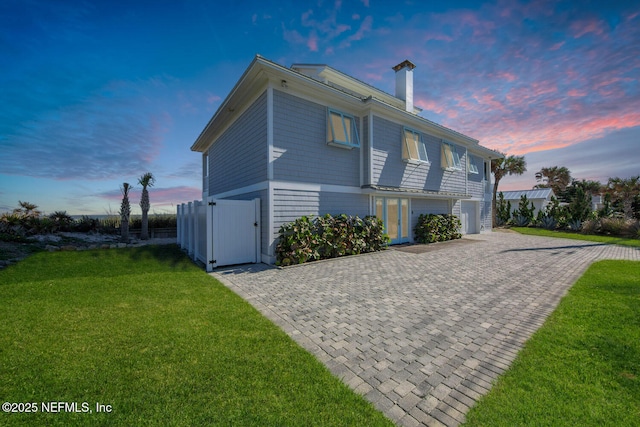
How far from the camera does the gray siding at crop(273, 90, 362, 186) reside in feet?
26.8

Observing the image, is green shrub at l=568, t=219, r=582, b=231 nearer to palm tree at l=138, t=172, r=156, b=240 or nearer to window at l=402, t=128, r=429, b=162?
window at l=402, t=128, r=429, b=162

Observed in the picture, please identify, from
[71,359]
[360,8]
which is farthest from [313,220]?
[360,8]

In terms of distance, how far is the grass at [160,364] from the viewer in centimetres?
201

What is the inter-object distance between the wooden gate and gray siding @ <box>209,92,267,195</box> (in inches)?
51.4

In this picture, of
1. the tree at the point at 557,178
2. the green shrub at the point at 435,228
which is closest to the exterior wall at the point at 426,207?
the green shrub at the point at 435,228

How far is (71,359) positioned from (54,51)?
27.3 ft

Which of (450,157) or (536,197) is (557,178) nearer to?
(536,197)

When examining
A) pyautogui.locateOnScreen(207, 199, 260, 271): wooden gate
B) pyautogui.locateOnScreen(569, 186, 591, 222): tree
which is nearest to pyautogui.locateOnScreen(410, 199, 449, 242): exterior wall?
pyautogui.locateOnScreen(207, 199, 260, 271): wooden gate

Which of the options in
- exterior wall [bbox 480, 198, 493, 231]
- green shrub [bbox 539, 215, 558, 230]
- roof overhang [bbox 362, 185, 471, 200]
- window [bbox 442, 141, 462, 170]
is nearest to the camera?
roof overhang [bbox 362, 185, 471, 200]

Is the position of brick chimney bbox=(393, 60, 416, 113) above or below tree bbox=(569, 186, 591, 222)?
above

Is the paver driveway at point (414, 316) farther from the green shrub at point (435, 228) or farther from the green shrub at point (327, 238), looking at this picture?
the green shrub at point (435, 228)

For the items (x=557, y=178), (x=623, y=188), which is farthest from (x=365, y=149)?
(x=557, y=178)

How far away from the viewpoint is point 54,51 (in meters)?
6.64

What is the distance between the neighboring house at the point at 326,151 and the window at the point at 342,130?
40 mm
